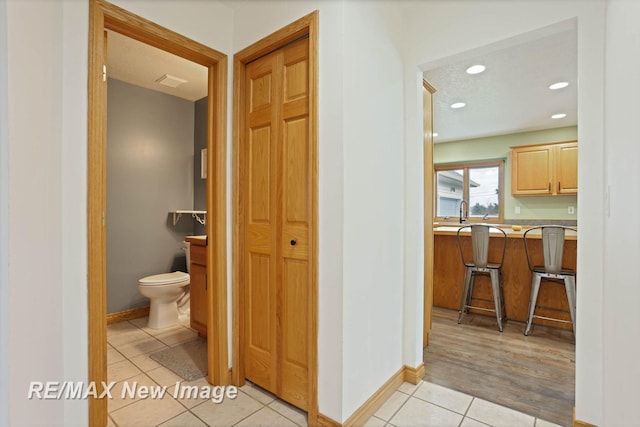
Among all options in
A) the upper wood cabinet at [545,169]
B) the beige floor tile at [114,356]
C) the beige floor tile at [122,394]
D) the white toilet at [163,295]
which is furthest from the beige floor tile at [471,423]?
the upper wood cabinet at [545,169]

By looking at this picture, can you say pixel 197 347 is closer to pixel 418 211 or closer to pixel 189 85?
pixel 418 211

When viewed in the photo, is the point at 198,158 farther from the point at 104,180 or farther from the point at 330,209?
the point at 330,209

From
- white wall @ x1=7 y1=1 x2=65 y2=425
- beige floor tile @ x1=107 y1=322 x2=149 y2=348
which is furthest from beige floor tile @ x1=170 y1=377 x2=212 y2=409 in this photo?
beige floor tile @ x1=107 y1=322 x2=149 y2=348

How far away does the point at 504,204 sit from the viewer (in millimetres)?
5574

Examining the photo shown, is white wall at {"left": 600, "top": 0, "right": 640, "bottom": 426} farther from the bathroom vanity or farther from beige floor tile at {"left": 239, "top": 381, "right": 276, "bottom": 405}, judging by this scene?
the bathroom vanity

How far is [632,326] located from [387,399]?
1424mm

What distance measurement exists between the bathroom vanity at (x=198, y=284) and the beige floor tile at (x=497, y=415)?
2.19 metres

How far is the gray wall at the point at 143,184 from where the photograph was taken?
3.35 m

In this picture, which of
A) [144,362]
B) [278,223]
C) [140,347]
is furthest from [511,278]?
[140,347]

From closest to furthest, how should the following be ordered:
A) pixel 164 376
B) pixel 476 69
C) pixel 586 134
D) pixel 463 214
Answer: pixel 586 134, pixel 164 376, pixel 476 69, pixel 463 214

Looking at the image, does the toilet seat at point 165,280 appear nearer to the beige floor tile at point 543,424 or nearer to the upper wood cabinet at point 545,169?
the beige floor tile at point 543,424

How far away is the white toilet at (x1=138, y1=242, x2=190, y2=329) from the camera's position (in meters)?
3.04

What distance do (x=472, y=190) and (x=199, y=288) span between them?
5230 mm

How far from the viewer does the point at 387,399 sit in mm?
1954
